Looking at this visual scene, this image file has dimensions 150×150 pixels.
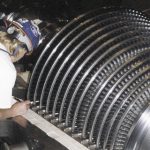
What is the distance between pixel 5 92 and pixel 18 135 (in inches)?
15.2

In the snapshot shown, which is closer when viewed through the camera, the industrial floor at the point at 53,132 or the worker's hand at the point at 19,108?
the industrial floor at the point at 53,132

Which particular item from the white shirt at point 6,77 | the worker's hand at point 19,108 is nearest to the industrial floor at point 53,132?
the worker's hand at point 19,108

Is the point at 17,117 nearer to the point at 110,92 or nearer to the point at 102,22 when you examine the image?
the point at 110,92

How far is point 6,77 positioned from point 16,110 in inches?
10.3

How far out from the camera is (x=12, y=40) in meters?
3.09

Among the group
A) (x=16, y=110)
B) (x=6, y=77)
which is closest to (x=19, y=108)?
(x=16, y=110)

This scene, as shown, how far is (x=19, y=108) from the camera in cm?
294

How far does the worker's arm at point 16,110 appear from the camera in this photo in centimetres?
285

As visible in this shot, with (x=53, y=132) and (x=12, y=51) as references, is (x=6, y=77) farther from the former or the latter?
(x=53, y=132)

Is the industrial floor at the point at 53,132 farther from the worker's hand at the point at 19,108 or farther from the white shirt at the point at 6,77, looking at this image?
the white shirt at the point at 6,77

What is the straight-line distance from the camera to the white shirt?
277cm

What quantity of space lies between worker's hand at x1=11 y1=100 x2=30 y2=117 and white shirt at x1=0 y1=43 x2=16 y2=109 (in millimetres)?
74

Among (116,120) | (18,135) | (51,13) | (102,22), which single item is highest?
(51,13)

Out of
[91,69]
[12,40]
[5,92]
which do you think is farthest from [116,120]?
[12,40]
